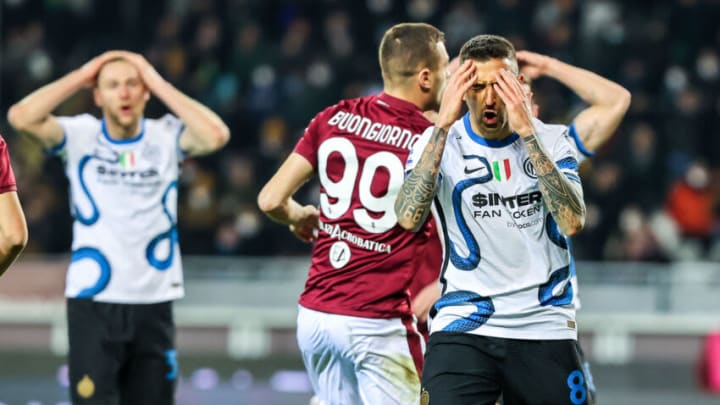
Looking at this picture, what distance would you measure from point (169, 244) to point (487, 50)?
9.63 feet

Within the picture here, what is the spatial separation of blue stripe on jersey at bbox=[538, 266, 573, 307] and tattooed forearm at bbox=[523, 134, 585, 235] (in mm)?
284

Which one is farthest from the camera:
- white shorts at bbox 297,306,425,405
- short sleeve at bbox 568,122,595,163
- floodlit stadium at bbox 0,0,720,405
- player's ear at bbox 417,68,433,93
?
floodlit stadium at bbox 0,0,720,405

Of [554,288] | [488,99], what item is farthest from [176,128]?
[554,288]

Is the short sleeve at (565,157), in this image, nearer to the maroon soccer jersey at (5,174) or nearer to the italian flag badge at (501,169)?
the italian flag badge at (501,169)

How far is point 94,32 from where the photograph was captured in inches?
762

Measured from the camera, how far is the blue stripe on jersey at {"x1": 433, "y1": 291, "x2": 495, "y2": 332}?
5.64m

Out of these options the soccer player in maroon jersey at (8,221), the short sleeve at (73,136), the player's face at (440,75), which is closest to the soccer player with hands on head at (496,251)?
the player's face at (440,75)

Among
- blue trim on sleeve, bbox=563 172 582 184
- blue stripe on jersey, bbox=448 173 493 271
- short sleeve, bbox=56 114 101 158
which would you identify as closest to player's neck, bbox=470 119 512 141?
blue stripe on jersey, bbox=448 173 493 271

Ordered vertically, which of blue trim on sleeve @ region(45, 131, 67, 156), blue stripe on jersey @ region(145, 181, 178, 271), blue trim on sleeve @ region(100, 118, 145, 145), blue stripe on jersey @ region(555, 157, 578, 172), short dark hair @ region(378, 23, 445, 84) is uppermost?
short dark hair @ region(378, 23, 445, 84)

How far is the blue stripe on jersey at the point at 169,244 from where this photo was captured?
7820mm

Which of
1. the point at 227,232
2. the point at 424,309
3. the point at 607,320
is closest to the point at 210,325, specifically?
the point at 227,232

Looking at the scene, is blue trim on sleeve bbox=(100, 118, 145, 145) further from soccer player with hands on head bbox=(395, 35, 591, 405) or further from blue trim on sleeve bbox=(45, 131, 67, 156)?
soccer player with hands on head bbox=(395, 35, 591, 405)

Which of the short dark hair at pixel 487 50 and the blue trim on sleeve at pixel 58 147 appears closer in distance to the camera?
the short dark hair at pixel 487 50

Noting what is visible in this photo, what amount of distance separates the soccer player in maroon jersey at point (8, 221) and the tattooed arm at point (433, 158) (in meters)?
1.61
